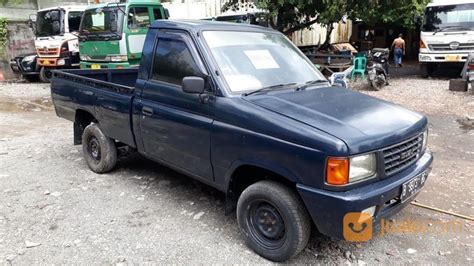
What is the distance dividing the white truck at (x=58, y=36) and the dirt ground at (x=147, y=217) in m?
7.76

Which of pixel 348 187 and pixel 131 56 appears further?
pixel 131 56

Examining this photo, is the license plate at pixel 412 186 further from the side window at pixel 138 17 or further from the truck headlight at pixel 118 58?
the side window at pixel 138 17

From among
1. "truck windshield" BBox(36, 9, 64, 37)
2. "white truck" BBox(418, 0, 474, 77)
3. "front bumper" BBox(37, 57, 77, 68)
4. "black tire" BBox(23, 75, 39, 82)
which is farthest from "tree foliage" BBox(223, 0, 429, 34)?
"black tire" BBox(23, 75, 39, 82)

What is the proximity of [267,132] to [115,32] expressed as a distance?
362 inches

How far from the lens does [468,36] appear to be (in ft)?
39.5

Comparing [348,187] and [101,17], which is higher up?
[101,17]

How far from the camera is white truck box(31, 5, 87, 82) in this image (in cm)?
1345

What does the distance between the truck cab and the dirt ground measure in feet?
16.4

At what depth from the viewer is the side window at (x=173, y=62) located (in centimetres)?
370

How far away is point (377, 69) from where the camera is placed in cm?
1154

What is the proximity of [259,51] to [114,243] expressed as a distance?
228cm

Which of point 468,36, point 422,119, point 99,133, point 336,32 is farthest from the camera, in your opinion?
point 336,32

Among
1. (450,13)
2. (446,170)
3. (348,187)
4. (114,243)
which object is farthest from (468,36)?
(114,243)

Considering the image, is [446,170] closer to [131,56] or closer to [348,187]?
[348,187]
